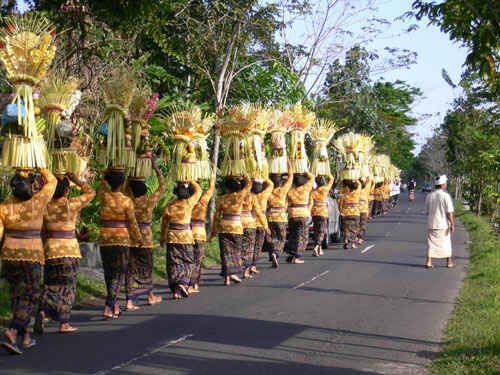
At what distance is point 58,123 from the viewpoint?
26.4ft

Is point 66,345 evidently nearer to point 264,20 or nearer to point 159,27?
point 159,27

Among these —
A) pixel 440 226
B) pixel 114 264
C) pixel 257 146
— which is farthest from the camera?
pixel 440 226

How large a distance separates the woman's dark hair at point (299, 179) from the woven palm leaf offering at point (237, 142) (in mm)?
2519

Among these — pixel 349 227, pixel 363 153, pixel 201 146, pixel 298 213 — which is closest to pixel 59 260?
pixel 201 146

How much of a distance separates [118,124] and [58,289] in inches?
99.3

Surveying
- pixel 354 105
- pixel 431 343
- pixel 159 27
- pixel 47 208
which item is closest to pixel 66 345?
pixel 47 208

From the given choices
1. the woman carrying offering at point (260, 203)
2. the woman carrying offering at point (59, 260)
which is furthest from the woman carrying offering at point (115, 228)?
the woman carrying offering at point (260, 203)

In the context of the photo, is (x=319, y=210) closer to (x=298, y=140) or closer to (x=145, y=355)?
(x=298, y=140)

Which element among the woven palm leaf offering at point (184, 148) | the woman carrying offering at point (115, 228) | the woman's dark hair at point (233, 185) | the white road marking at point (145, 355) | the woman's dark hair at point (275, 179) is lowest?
the white road marking at point (145, 355)

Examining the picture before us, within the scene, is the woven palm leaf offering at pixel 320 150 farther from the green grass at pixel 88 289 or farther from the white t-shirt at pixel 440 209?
the green grass at pixel 88 289

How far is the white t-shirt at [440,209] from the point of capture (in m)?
13.9

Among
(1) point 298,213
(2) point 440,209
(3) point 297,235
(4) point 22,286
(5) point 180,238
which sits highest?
(2) point 440,209

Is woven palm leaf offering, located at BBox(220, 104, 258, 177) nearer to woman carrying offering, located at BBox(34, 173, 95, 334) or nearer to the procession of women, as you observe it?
the procession of women

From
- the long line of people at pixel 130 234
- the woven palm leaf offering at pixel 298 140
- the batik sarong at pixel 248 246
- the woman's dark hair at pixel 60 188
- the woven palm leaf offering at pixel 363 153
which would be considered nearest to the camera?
the long line of people at pixel 130 234
